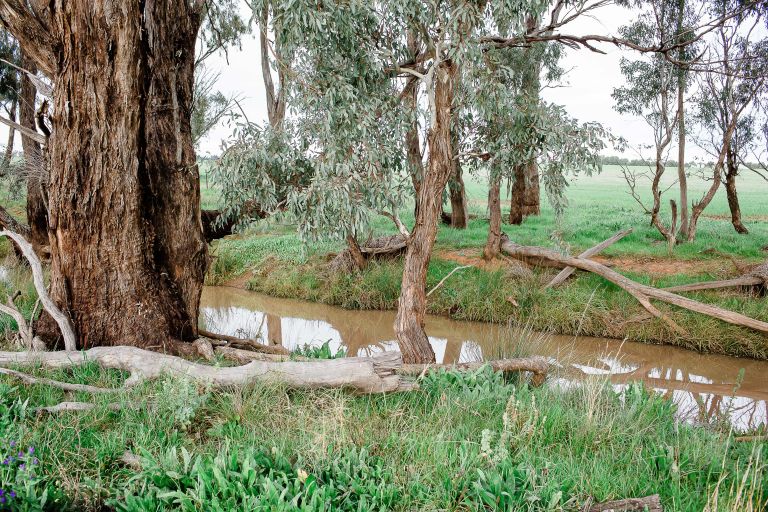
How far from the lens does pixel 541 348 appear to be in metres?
7.73

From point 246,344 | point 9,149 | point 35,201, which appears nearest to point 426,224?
point 246,344

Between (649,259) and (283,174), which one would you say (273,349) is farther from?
(649,259)

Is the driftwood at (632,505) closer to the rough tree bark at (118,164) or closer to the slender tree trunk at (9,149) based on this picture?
the rough tree bark at (118,164)

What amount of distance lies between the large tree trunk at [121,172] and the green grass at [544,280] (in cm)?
210

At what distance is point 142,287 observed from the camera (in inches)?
208

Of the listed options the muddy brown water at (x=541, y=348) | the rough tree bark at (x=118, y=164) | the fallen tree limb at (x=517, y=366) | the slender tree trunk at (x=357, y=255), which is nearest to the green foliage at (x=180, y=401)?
the rough tree bark at (x=118, y=164)

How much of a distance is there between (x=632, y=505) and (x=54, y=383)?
3.49 metres

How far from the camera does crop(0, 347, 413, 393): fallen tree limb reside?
13.4ft

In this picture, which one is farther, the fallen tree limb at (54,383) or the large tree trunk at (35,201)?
the large tree trunk at (35,201)

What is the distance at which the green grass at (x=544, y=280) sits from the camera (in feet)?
29.1

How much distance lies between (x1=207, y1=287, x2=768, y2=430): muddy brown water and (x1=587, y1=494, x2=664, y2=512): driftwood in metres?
2.90

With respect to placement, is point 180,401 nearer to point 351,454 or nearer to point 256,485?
point 256,485

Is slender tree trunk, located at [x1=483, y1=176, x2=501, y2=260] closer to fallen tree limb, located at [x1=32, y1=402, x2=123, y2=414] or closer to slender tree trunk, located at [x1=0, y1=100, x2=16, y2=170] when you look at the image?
fallen tree limb, located at [x1=32, y1=402, x2=123, y2=414]

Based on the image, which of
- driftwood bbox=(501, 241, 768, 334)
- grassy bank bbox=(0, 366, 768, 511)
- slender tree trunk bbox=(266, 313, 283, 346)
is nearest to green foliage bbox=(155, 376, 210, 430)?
grassy bank bbox=(0, 366, 768, 511)
